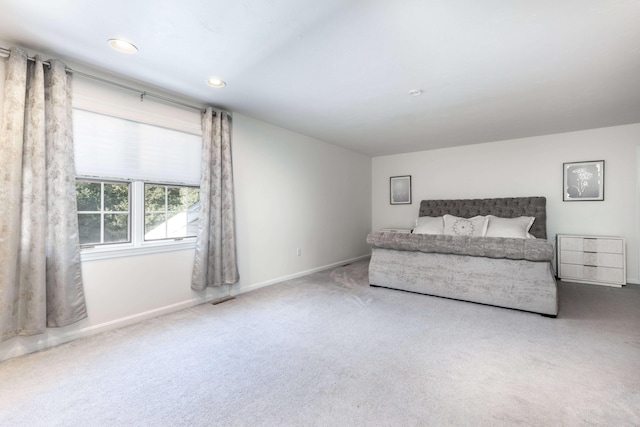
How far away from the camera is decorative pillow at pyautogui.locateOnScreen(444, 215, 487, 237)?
14.7 ft

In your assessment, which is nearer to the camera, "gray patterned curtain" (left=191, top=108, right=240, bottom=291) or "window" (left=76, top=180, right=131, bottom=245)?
"window" (left=76, top=180, right=131, bottom=245)

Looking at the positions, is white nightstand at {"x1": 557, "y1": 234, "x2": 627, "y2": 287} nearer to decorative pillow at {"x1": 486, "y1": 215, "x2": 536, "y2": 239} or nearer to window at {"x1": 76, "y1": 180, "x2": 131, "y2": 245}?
decorative pillow at {"x1": 486, "y1": 215, "x2": 536, "y2": 239}

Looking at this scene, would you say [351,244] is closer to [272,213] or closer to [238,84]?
[272,213]

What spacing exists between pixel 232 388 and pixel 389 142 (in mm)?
4466

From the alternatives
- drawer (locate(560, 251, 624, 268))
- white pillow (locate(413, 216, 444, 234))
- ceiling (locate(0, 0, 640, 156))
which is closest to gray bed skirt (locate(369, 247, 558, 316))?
white pillow (locate(413, 216, 444, 234))

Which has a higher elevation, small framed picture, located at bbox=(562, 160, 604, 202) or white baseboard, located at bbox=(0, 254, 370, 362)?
small framed picture, located at bbox=(562, 160, 604, 202)

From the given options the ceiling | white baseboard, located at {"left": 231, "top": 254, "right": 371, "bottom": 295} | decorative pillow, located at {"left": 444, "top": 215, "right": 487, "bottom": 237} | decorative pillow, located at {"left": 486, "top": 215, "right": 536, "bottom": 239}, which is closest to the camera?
the ceiling

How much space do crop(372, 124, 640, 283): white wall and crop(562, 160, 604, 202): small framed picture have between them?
0.07 meters

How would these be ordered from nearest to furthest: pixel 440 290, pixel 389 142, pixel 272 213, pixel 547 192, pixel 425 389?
pixel 425 389, pixel 440 290, pixel 272 213, pixel 547 192, pixel 389 142

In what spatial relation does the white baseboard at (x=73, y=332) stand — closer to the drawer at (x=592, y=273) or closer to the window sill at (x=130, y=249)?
the window sill at (x=130, y=249)

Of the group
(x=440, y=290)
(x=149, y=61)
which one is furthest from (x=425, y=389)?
(x=149, y=61)

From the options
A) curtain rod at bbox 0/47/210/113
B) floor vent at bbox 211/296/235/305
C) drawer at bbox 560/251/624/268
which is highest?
curtain rod at bbox 0/47/210/113

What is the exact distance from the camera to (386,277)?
12.5 feet

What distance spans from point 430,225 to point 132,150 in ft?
14.2
